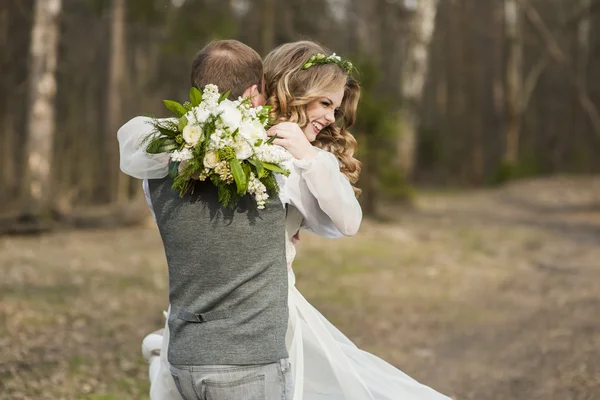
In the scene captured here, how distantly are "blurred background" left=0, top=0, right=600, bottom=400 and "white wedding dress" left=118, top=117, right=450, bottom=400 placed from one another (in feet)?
3.90

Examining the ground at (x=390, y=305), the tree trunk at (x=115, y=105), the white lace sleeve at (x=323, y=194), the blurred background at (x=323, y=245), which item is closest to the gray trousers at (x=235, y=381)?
the white lace sleeve at (x=323, y=194)

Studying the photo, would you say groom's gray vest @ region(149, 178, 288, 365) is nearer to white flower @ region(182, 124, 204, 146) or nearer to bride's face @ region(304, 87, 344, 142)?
white flower @ region(182, 124, 204, 146)

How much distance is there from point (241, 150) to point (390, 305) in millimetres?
7107

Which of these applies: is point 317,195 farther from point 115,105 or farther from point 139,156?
point 115,105

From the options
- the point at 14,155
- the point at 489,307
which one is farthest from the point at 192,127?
the point at 14,155

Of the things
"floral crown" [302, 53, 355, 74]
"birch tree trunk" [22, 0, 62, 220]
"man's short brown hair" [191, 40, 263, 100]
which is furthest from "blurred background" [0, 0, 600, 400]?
"man's short brown hair" [191, 40, 263, 100]

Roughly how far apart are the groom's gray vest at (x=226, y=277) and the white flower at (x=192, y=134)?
174mm

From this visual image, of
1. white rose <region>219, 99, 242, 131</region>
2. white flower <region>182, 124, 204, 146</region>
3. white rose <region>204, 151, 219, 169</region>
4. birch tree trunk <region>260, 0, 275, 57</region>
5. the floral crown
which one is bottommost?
birch tree trunk <region>260, 0, 275, 57</region>

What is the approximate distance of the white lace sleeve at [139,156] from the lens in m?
2.78

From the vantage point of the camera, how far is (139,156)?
281cm

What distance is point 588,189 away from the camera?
25016 millimetres

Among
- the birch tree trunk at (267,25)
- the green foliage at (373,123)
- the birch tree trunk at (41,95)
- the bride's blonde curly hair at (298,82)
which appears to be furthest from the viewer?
the birch tree trunk at (267,25)

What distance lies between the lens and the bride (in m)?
2.75

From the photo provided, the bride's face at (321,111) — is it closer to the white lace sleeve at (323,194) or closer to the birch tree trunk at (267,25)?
the white lace sleeve at (323,194)
